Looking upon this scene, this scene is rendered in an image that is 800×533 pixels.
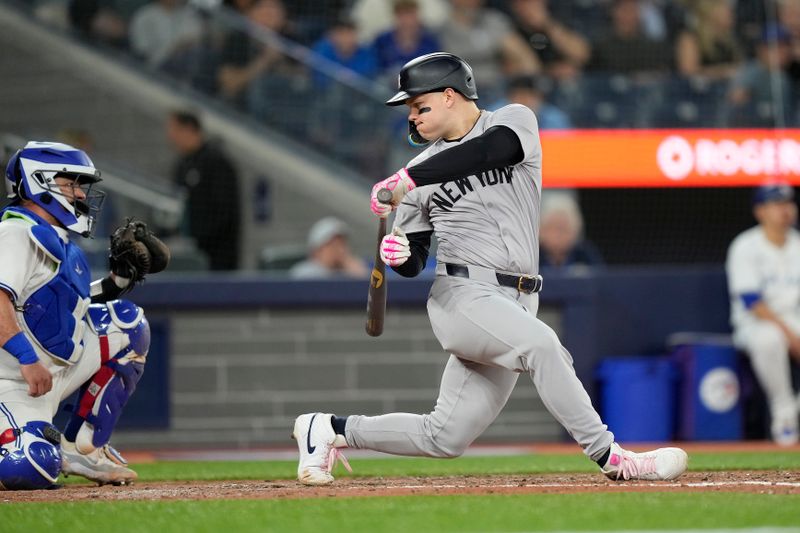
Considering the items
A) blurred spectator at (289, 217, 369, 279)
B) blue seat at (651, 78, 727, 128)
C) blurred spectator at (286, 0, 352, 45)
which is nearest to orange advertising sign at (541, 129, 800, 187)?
blue seat at (651, 78, 727, 128)

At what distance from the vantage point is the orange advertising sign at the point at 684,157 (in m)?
10.2

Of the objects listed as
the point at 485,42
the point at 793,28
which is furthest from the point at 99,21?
the point at 793,28

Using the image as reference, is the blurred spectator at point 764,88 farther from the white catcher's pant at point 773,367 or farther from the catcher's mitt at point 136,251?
the catcher's mitt at point 136,251

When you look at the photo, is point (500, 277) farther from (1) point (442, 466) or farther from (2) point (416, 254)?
(1) point (442, 466)

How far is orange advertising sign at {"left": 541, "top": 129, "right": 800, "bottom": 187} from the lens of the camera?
10242mm

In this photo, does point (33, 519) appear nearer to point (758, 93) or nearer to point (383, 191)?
point (383, 191)

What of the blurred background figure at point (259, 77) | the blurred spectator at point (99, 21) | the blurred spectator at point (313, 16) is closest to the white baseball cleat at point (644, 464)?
the blurred background figure at point (259, 77)

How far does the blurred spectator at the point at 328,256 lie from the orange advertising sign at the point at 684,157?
2159 millimetres

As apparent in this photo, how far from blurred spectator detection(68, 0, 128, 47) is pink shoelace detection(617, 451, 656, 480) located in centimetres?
680

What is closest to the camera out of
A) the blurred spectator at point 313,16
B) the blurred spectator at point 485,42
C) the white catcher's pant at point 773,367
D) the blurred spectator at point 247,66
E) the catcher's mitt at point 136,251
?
the catcher's mitt at point 136,251

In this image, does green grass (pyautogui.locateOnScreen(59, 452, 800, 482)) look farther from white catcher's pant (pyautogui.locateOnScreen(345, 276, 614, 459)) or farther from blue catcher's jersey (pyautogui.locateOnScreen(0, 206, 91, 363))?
white catcher's pant (pyautogui.locateOnScreen(345, 276, 614, 459))

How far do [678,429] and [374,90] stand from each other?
11.1 ft

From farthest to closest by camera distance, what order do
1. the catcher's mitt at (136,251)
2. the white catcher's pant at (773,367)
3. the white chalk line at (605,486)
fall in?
the white catcher's pant at (773,367)
the catcher's mitt at (136,251)
the white chalk line at (605,486)

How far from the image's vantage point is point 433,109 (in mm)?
4953
